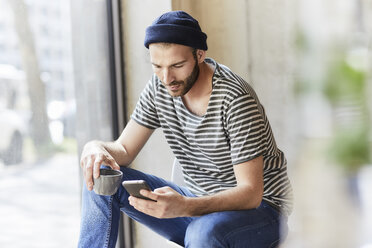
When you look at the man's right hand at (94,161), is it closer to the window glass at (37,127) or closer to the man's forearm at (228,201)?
the man's forearm at (228,201)

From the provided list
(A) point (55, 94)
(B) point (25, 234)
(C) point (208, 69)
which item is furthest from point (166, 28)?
(B) point (25, 234)

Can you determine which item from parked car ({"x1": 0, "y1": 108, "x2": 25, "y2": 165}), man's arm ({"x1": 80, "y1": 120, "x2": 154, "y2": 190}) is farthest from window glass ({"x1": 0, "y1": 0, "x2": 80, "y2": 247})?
man's arm ({"x1": 80, "y1": 120, "x2": 154, "y2": 190})

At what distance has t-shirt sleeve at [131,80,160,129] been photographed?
171 centimetres

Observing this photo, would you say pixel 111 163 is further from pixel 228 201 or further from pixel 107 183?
pixel 228 201

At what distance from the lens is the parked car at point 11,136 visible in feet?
5.87

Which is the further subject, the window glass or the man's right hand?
the window glass

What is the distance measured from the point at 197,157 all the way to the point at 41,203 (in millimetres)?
780

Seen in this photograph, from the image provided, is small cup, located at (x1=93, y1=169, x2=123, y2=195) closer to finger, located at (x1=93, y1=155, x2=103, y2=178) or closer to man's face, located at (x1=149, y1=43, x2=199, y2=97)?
finger, located at (x1=93, y1=155, x2=103, y2=178)

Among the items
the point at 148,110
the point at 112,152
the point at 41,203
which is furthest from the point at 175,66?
the point at 41,203

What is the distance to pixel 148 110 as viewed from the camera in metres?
1.71

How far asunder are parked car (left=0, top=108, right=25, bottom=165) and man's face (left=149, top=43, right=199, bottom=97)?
630mm

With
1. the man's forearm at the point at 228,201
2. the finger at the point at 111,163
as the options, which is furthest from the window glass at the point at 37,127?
the man's forearm at the point at 228,201

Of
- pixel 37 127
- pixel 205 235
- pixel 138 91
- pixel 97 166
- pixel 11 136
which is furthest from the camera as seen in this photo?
pixel 138 91

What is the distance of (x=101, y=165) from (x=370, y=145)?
1192mm
